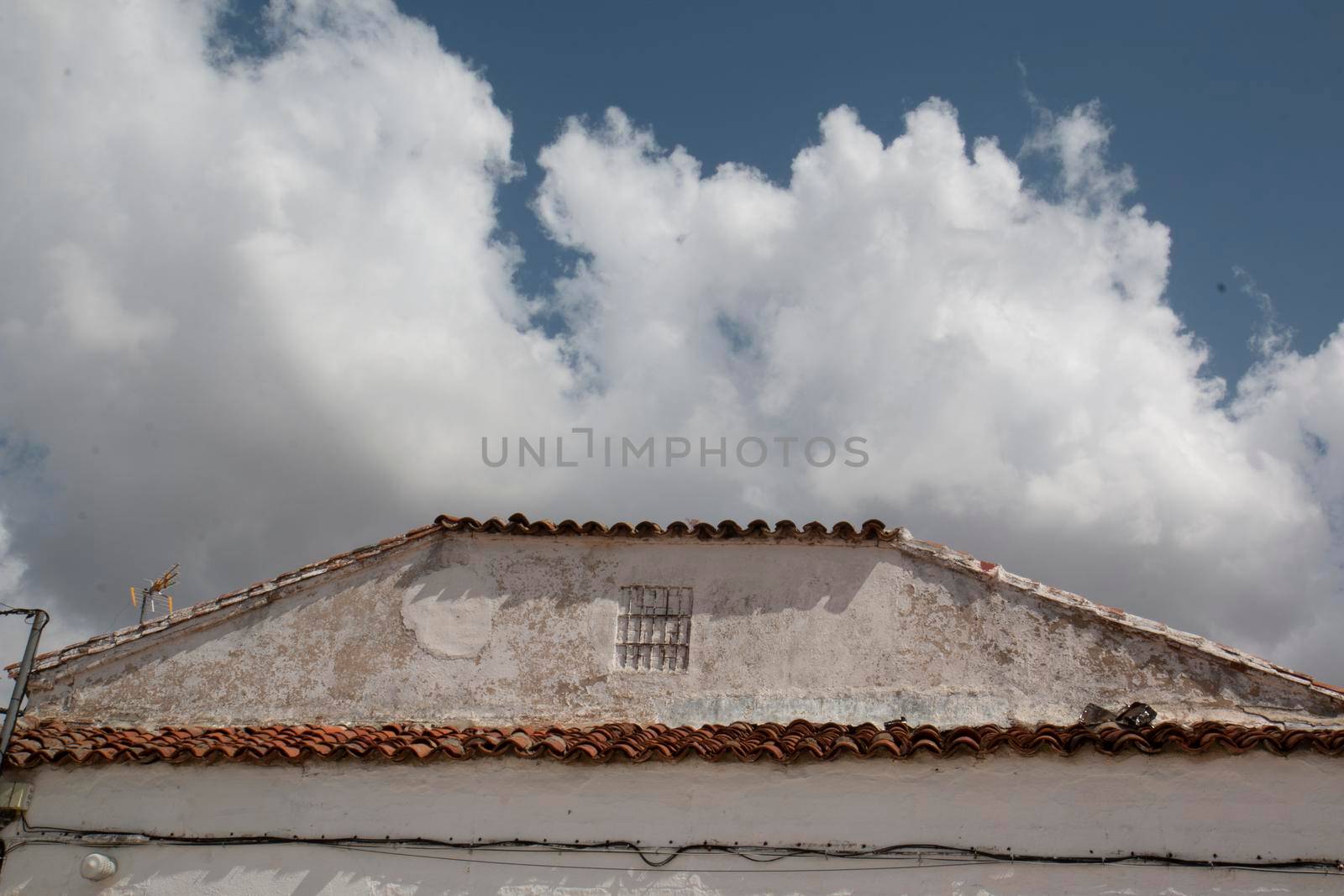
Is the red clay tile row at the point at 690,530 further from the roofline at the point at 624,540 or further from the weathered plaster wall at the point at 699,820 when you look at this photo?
the weathered plaster wall at the point at 699,820

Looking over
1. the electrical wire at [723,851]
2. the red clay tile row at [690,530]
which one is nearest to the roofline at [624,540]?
the red clay tile row at [690,530]

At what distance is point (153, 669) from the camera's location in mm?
11203

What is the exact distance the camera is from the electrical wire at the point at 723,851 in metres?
6.92

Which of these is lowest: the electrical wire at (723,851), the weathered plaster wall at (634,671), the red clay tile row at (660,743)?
the electrical wire at (723,851)

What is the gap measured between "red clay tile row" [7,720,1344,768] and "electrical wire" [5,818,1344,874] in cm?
60

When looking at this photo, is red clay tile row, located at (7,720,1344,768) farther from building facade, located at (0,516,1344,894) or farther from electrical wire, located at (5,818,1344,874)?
electrical wire, located at (5,818,1344,874)

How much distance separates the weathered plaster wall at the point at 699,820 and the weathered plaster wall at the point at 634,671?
244 cm

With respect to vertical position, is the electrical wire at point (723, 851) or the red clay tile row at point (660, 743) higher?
the red clay tile row at point (660, 743)

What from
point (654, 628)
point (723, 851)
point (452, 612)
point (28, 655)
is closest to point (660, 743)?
point (723, 851)

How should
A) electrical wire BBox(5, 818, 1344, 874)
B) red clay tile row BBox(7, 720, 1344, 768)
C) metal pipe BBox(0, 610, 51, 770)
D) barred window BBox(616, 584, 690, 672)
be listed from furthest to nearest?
barred window BBox(616, 584, 690, 672) < metal pipe BBox(0, 610, 51, 770) < red clay tile row BBox(7, 720, 1344, 768) < electrical wire BBox(5, 818, 1344, 874)

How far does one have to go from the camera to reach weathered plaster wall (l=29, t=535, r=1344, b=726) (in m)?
9.83

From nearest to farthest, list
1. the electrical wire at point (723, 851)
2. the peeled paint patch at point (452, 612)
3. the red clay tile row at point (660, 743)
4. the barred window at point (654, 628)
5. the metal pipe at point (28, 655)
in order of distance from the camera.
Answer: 1. the electrical wire at point (723, 851)
2. the red clay tile row at point (660, 743)
3. the metal pipe at point (28, 655)
4. the barred window at point (654, 628)
5. the peeled paint patch at point (452, 612)

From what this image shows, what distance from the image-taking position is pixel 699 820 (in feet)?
24.7

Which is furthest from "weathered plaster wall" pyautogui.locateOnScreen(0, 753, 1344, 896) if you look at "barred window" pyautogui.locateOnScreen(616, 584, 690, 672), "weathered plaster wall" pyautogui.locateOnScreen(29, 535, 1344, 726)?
"barred window" pyautogui.locateOnScreen(616, 584, 690, 672)
